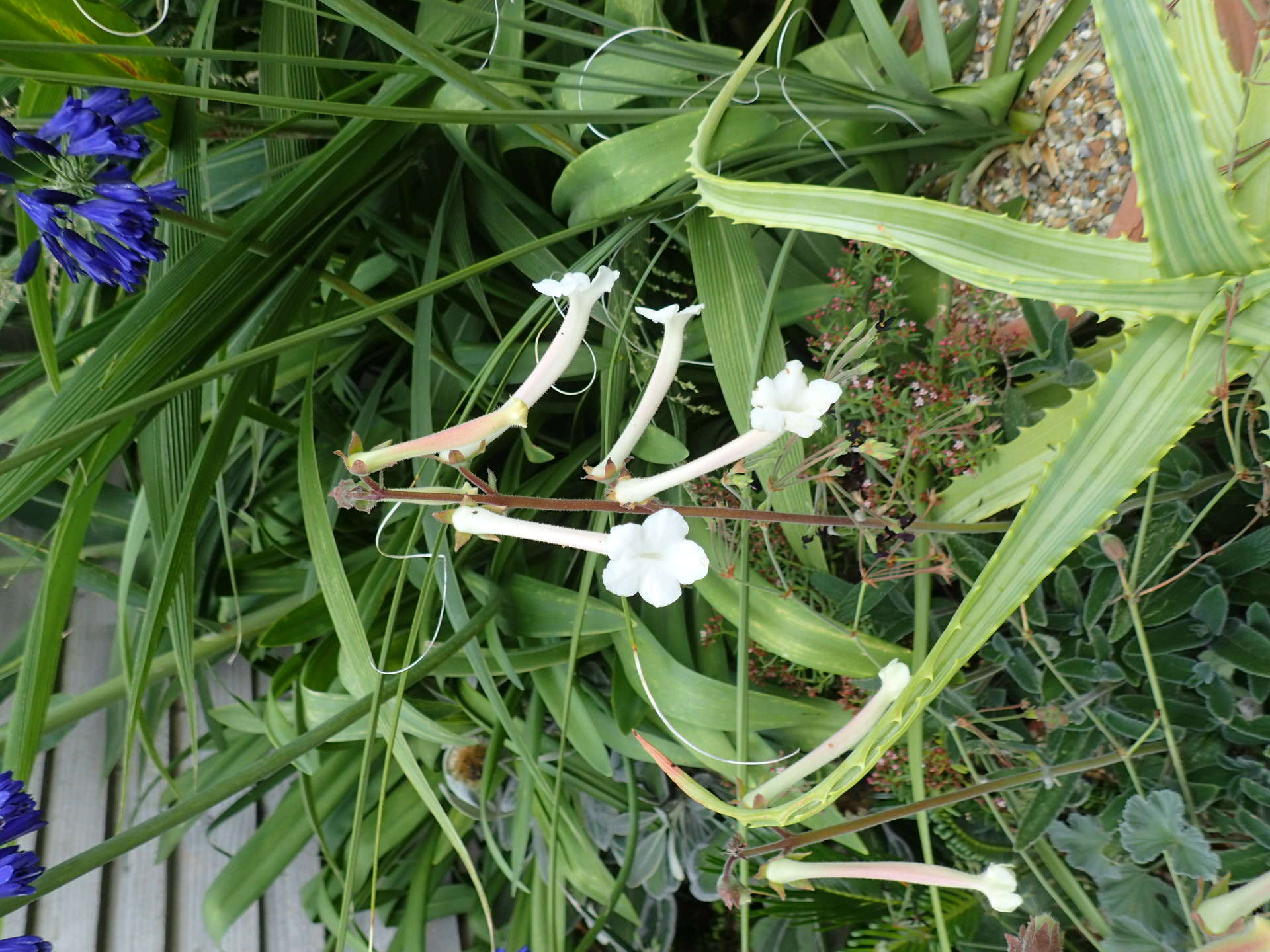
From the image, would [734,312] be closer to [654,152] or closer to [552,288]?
[654,152]

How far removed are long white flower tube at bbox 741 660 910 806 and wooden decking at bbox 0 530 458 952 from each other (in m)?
0.80

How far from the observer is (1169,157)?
27 centimetres

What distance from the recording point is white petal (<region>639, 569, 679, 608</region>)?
0.22 metres

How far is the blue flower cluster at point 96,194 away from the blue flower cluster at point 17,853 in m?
0.22

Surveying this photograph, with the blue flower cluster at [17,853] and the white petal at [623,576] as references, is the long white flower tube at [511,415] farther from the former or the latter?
the blue flower cluster at [17,853]

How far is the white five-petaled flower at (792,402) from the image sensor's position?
241 millimetres

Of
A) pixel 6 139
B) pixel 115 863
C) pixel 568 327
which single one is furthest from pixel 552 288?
pixel 115 863

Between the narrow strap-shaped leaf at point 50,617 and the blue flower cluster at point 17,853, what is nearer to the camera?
the blue flower cluster at point 17,853

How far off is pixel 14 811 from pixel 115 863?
0.79 meters

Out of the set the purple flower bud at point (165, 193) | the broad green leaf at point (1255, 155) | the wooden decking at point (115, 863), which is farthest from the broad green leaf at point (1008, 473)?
the wooden decking at point (115, 863)

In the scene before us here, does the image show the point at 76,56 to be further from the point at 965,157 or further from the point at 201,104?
the point at 965,157

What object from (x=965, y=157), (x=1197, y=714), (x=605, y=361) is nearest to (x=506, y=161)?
(x=605, y=361)

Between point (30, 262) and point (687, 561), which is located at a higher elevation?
point (30, 262)

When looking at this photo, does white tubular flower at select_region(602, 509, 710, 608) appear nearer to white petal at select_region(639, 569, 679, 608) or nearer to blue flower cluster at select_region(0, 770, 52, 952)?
white petal at select_region(639, 569, 679, 608)
